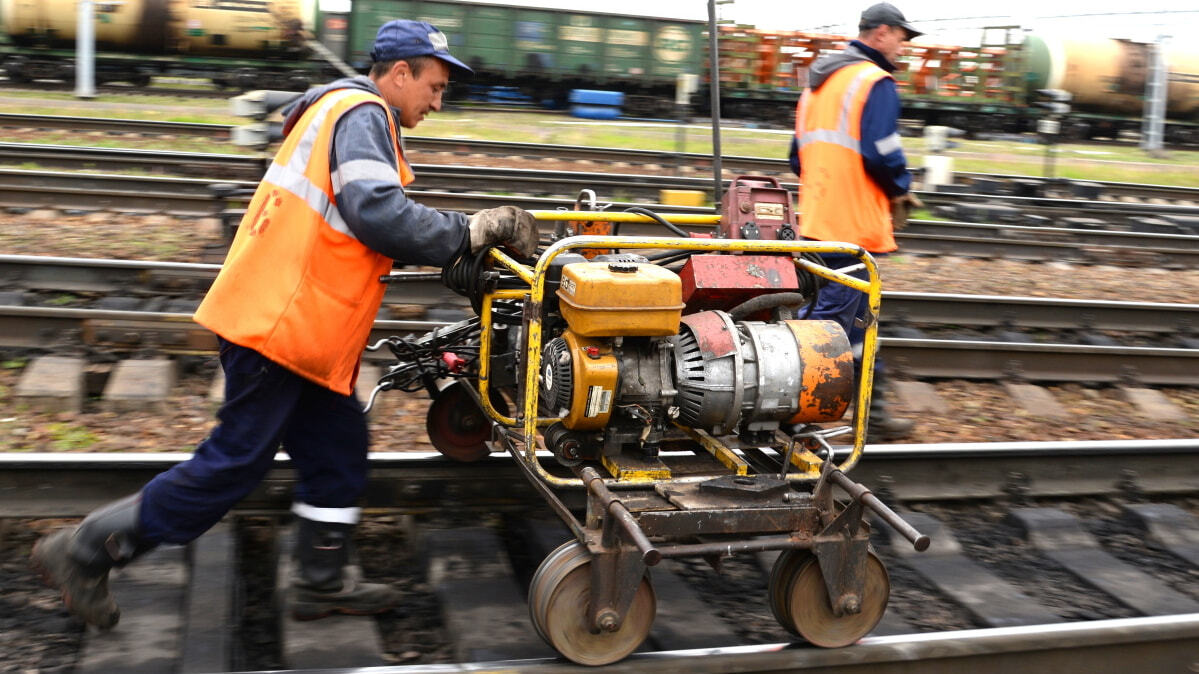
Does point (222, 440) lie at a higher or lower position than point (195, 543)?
higher

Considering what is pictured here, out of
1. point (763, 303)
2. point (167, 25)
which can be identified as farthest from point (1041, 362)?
point (167, 25)

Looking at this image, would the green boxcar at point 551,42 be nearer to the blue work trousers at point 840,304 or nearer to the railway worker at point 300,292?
the blue work trousers at point 840,304

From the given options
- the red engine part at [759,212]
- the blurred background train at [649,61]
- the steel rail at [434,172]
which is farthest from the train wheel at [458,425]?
the blurred background train at [649,61]

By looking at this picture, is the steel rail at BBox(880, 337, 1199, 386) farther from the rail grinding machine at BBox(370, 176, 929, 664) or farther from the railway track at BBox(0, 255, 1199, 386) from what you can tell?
the rail grinding machine at BBox(370, 176, 929, 664)

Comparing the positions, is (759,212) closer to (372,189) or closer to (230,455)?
(372,189)

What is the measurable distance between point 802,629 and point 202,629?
5.90ft

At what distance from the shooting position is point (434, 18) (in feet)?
82.8

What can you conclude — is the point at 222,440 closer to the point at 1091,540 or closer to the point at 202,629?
the point at 202,629

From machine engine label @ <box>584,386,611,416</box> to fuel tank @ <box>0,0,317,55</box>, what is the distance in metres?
20.0

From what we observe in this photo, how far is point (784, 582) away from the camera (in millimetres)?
3389

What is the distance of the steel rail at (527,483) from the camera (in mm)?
3867

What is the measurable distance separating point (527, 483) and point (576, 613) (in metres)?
1.27

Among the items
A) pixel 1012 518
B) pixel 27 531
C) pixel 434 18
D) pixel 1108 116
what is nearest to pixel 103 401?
pixel 27 531

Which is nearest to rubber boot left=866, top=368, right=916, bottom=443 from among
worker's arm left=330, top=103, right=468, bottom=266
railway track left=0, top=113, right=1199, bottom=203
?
worker's arm left=330, top=103, right=468, bottom=266
